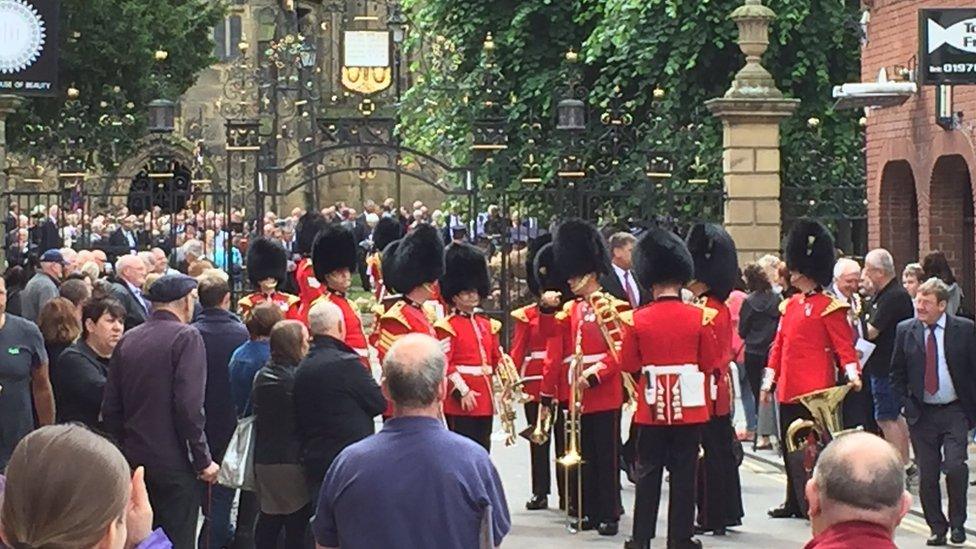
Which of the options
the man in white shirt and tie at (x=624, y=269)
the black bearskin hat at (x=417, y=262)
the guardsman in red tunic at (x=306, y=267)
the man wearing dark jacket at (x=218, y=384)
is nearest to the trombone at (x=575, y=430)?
the black bearskin hat at (x=417, y=262)

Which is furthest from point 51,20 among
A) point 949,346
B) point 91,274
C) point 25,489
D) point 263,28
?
point 263,28

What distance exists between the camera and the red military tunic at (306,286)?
17.5 meters

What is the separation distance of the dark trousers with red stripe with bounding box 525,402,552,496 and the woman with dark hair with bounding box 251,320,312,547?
4535 mm

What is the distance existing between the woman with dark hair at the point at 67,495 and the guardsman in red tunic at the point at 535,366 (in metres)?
10.8

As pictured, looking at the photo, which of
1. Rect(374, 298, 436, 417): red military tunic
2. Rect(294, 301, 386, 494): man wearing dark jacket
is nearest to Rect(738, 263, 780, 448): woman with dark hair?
Rect(374, 298, 436, 417): red military tunic

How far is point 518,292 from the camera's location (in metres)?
26.9

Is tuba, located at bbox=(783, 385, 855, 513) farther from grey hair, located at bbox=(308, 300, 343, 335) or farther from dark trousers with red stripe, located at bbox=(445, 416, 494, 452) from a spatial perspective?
grey hair, located at bbox=(308, 300, 343, 335)

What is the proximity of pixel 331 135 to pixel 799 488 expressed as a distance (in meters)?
11.2

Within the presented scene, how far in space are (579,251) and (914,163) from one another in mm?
9827

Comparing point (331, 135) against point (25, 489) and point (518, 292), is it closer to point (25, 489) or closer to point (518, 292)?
point (518, 292)

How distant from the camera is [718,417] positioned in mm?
14797

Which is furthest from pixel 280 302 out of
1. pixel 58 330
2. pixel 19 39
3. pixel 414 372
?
pixel 414 372

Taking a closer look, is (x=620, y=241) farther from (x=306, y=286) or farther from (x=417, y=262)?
(x=306, y=286)

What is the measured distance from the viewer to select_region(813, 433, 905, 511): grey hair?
5.61 metres
